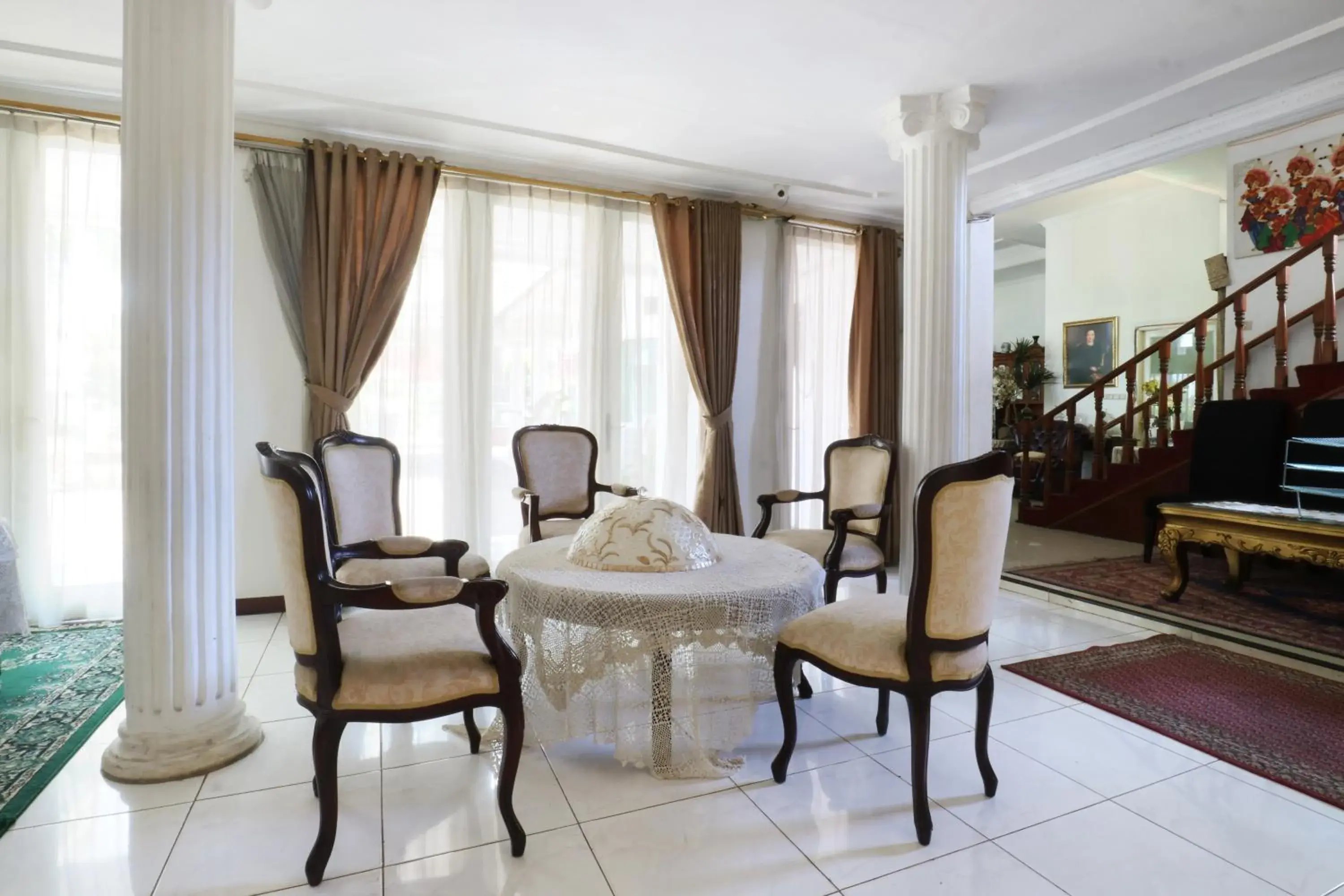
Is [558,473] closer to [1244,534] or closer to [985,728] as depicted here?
[985,728]

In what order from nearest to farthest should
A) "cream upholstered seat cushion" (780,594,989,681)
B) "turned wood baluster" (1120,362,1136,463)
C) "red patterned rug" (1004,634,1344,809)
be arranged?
"cream upholstered seat cushion" (780,594,989,681) < "red patterned rug" (1004,634,1344,809) < "turned wood baluster" (1120,362,1136,463)

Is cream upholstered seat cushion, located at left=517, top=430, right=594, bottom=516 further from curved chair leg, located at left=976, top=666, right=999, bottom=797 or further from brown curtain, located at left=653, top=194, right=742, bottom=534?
curved chair leg, located at left=976, top=666, right=999, bottom=797

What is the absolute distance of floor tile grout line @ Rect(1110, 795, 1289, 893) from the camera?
173cm

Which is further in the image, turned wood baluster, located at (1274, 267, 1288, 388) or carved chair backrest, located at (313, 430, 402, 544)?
turned wood baluster, located at (1274, 267, 1288, 388)

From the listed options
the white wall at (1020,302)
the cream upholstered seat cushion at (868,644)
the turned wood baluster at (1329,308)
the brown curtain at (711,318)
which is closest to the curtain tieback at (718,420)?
the brown curtain at (711,318)

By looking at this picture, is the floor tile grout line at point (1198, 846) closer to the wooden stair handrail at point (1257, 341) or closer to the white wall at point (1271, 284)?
the wooden stair handrail at point (1257, 341)

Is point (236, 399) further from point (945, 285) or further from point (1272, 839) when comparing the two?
point (1272, 839)

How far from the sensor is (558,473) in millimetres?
4152

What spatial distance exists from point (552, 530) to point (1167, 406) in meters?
5.95

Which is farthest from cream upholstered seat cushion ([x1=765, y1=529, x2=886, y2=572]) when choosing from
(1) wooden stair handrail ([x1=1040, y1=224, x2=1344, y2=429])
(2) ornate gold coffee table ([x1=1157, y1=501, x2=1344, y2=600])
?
(1) wooden stair handrail ([x1=1040, y1=224, x2=1344, y2=429])

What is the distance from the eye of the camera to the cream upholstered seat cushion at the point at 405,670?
1.75 metres

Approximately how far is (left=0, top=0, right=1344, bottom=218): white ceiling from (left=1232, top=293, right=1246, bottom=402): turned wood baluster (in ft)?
7.65

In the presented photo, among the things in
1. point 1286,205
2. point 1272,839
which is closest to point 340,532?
point 1272,839

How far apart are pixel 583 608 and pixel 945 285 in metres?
2.59
